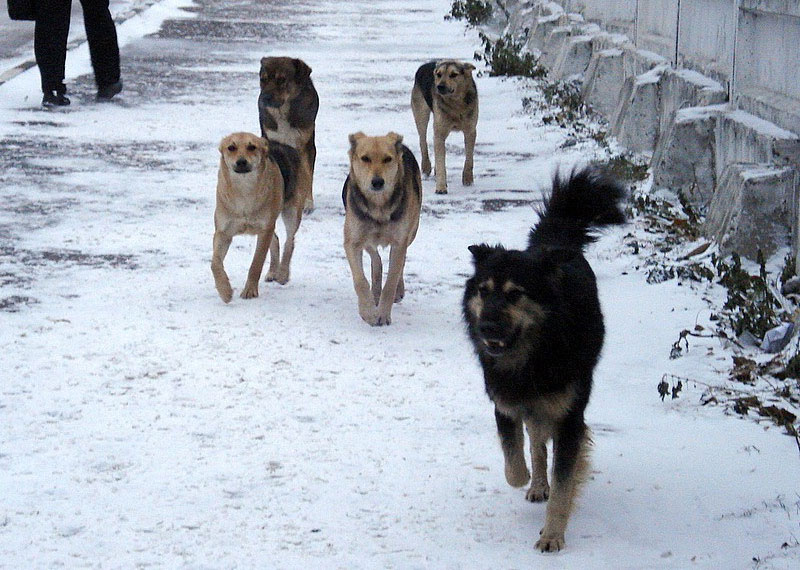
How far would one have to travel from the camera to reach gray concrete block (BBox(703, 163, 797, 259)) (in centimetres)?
697

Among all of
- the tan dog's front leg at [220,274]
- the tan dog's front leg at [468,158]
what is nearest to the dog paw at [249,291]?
the tan dog's front leg at [220,274]

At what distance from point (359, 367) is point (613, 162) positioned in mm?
4667

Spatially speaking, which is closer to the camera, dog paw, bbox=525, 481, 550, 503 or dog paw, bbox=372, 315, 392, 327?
dog paw, bbox=525, 481, 550, 503

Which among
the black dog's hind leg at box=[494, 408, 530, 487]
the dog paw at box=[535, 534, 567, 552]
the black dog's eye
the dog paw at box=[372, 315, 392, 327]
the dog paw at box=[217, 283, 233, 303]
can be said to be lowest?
the dog paw at box=[372, 315, 392, 327]

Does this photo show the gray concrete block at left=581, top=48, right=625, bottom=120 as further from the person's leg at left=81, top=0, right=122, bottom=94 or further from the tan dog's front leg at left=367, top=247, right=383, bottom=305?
the tan dog's front leg at left=367, top=247, right=383, bottom=305

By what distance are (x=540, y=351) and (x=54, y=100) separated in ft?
34.7

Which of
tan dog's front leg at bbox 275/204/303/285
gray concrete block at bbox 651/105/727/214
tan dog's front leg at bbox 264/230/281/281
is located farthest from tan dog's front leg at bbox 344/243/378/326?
gray concrete block at bbox 651/105/727/214

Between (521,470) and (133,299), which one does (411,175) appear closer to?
(133,299)

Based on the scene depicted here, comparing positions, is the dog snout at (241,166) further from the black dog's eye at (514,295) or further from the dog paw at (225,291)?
the black dog's eye at (514,295)

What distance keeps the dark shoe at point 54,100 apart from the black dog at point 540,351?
1022 centimetres

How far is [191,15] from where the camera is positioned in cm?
2391

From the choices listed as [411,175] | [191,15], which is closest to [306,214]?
[411,175]

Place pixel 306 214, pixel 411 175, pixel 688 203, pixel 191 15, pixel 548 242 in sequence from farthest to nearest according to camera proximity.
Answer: pixel 191 15 → pixel 306 214 → pixel 688 203 → pixel 411 175 → pixel 548 242

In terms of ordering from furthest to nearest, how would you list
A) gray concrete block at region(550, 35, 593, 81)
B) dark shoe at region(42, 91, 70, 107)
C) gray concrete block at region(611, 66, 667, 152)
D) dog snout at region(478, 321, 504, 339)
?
gray concrete block at region(550, 35, 593, 81), dark shoe at region(42, 91, 70, 107), gray concrete block at region(611, 66, 667, 152), dog snout at region(478, 321, 504, 339)
